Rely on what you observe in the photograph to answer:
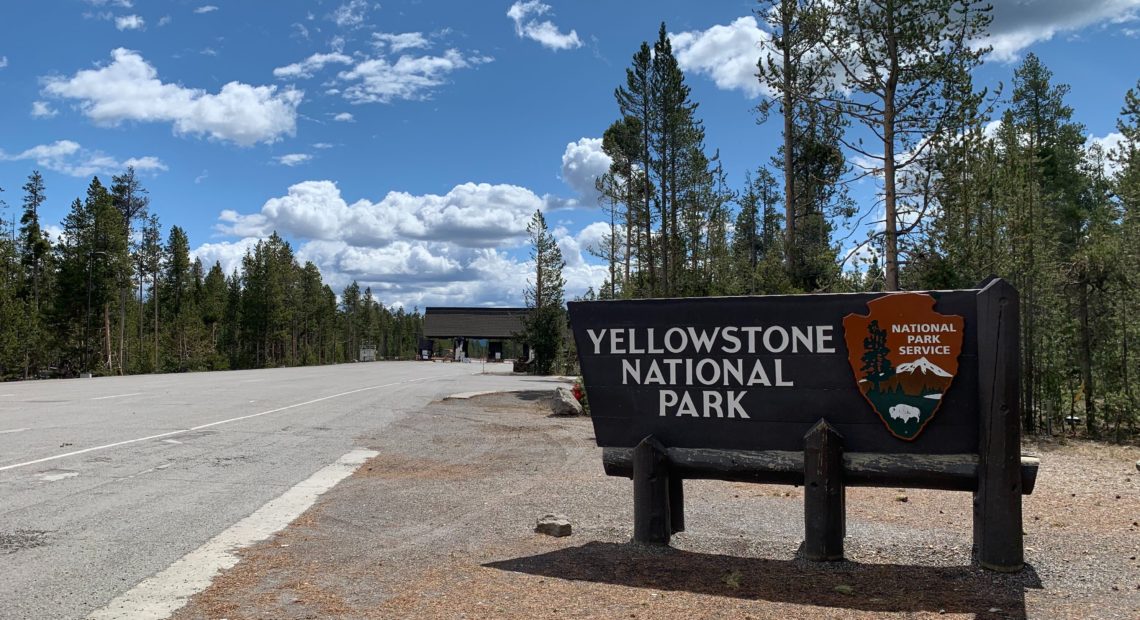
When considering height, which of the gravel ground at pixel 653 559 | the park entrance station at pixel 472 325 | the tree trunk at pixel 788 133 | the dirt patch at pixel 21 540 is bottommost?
the gravel ground at pixel 653 559

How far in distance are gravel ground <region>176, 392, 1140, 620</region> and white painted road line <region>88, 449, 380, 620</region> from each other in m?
0.15

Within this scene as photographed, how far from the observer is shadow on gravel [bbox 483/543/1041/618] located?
14.5 feet

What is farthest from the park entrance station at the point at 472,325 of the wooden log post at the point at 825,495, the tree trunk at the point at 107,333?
the wooden log post at the point at 825,495

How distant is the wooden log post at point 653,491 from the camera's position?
575cm

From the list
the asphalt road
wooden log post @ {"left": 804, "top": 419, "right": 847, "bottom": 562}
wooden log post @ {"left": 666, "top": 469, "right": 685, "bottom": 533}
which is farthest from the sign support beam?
the asphalt road

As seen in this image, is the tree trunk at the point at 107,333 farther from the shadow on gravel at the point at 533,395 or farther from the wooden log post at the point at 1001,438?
the wooden log post at the point at 1001,438

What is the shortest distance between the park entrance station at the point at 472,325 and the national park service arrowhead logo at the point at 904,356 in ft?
282

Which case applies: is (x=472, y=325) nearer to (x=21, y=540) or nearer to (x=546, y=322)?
(x=546, y=322)

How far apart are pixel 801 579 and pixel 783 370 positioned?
144 centimetres

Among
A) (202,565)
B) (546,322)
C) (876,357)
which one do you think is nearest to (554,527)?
(202,565)

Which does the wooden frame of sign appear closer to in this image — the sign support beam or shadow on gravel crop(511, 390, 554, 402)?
the sign support beam

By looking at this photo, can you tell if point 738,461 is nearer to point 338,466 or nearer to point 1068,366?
point 338,466

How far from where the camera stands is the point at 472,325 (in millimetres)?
95375

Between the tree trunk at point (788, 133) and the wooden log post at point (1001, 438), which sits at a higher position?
the tree trunk at point (788, 133)
